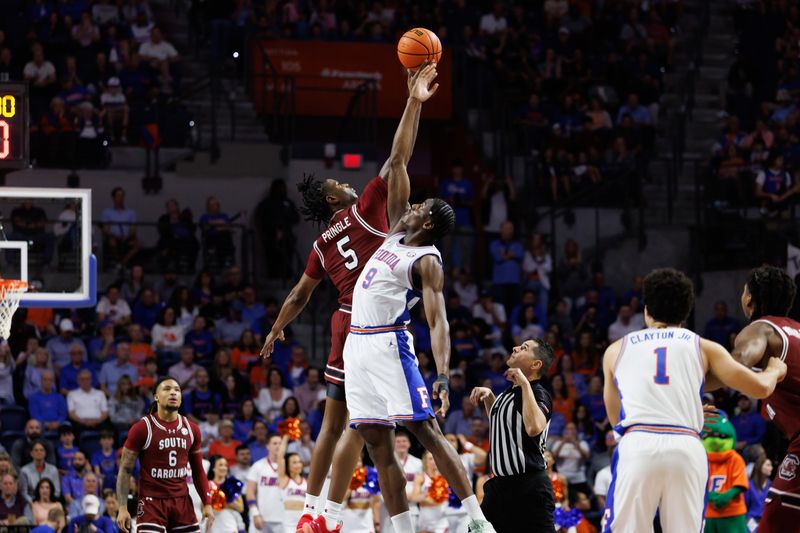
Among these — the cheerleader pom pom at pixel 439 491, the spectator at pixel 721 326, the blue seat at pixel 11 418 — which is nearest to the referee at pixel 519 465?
the cheerleader pom pom at pixel 439 491

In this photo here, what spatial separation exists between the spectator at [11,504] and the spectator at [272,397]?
11.0 feet

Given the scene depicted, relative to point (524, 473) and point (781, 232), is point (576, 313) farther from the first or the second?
point (524, 473)

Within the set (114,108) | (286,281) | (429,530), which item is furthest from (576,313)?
(114,108)

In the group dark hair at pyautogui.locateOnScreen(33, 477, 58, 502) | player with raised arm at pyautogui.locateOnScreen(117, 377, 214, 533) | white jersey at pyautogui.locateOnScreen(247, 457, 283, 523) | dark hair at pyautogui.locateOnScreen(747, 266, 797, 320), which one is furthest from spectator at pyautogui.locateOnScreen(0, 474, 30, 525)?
dark hair at pyautogui.locateOnScreen(747, 266, 797, 320)

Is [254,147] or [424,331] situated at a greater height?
[254,147]

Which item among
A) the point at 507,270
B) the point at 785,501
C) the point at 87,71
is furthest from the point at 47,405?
the point at 785,501

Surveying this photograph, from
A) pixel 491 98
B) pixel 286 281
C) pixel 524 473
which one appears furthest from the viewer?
pixel 491 98

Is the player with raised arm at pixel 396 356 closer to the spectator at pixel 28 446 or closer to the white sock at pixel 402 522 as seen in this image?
the white sock at pixel 402 522

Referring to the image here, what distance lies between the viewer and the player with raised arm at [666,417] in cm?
729

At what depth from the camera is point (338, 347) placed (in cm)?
944

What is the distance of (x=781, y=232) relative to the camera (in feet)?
65.5

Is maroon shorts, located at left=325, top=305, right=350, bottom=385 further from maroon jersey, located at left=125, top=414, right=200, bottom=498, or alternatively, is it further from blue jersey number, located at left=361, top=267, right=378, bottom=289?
maroon jersey, located at left=125, top=414, right=200, bottom=498

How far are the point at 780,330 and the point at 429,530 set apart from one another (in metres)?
8.39

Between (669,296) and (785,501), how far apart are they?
1596 mm
